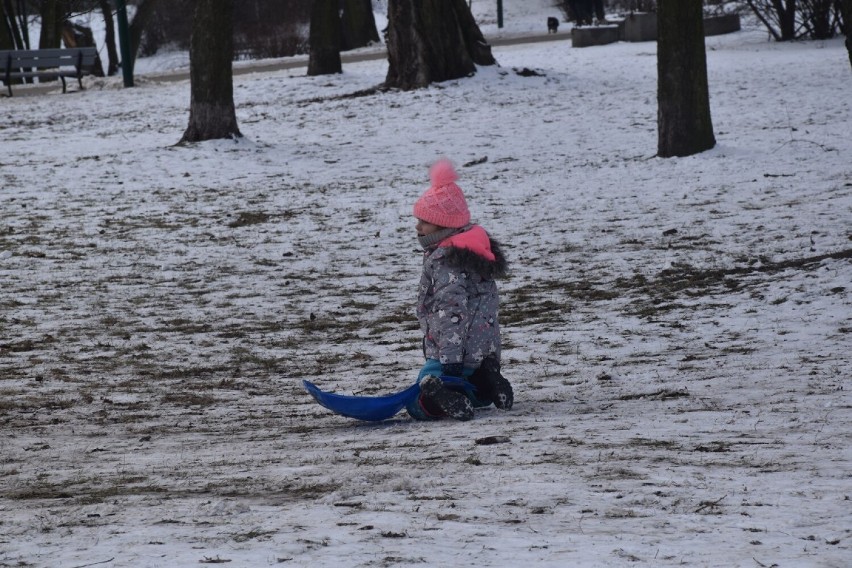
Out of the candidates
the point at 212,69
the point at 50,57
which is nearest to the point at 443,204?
the point at 212,69

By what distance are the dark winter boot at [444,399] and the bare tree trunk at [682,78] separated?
8108mm

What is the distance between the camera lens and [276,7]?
4947cm

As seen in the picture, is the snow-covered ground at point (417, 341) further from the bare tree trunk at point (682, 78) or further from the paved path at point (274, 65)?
the paved path at point (274, 65)

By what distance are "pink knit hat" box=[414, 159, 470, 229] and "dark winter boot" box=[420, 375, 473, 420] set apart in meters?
0.74

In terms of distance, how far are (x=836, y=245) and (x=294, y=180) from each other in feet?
23.8

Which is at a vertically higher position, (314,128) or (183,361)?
(314,128)

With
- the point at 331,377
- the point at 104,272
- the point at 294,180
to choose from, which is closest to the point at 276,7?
the point at 294,180

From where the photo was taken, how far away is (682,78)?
12.5 m

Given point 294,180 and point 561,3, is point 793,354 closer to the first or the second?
point 294,180

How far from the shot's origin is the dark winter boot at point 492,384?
205 inches

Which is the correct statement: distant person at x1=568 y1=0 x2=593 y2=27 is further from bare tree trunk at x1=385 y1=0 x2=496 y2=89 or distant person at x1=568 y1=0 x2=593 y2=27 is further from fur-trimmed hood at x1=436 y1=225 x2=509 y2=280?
fur-trimmed hood at x1=436 y1=225 x2=509 y2=280

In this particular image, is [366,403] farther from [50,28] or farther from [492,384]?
A: [50,28]

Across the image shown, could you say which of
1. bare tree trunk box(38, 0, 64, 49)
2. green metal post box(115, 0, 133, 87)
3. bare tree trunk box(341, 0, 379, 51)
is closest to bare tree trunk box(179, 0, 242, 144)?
green metal post box(115, 0, 133, 87)

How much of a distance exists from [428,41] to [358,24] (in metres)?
14.2
